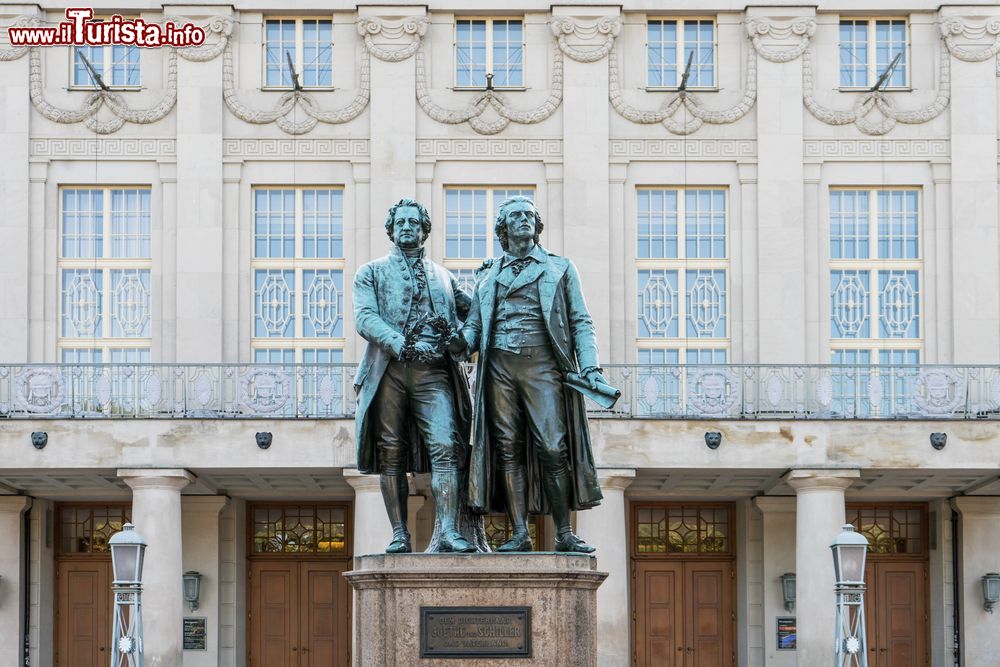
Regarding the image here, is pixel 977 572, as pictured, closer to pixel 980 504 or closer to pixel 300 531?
pixel 980 504

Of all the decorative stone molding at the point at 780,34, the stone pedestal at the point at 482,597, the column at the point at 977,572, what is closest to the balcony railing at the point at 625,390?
the column at the point at 977,572

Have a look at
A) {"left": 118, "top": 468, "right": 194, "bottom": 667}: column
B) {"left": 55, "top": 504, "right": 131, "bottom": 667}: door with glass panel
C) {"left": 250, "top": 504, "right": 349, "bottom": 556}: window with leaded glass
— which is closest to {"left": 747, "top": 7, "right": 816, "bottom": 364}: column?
{"left": 250, "top": 504, "right": 349, "bottom": 556}: window with leaded glass

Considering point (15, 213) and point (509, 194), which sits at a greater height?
point (509, 194)

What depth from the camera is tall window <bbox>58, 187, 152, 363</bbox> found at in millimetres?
38594

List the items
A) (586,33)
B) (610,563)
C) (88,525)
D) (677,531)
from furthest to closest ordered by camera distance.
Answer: (677,531) → (88,525) → (586,33) → (610,563)

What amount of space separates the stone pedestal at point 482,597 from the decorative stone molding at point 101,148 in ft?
82.2

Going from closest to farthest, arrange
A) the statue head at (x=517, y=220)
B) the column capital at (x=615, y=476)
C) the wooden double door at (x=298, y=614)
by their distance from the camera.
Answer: the statue head at (x=517, y=220) < the column capital at (x=615, y=476) < the wooden double door at (x=298, y=614)

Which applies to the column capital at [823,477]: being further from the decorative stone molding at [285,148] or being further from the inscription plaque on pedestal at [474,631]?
the inscription plaque on pedestal at [474,631]

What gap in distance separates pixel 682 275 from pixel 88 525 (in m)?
11.8

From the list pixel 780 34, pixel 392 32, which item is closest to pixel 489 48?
pixel 392 32

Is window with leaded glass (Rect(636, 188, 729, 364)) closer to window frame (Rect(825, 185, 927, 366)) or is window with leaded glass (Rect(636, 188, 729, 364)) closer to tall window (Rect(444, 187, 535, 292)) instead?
window frame (Rect(825, 185, 927, 366))

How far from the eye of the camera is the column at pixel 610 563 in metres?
33.9

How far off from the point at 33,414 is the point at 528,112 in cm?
1031

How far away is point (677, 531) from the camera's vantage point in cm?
4028
